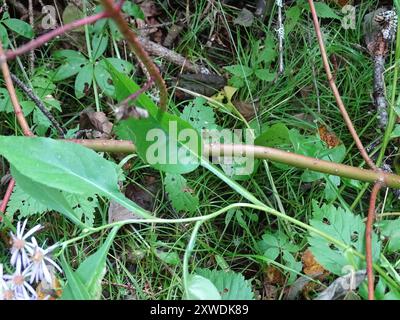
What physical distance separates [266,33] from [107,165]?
952 millimetres

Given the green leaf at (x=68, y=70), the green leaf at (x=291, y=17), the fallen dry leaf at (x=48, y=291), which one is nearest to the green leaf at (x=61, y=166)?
the fallen dry leaf at (x=48, y=291)

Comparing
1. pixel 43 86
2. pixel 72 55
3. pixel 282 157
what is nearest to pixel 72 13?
pixel 72 55

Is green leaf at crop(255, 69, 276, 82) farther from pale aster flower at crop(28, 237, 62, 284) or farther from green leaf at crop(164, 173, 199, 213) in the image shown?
pale aster flower at crop(28, 237, 62, 284)

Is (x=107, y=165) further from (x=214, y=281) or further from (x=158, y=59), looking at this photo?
(x=158, y=59)

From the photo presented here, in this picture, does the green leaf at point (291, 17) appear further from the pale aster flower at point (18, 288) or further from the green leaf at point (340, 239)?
the pale aster flower at point (18, 288)

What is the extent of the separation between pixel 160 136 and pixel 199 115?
51cm

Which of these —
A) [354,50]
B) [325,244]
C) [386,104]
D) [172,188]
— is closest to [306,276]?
[325,244]

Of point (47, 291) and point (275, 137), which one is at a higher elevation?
point (275, 137)

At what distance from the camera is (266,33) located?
204 centimetres

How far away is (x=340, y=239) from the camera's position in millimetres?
1458

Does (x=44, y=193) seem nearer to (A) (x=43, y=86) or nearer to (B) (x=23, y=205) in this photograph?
(B) (x=23, y=205)

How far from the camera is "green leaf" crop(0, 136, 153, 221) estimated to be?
1.23 metres

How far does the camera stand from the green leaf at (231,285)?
1.54 meters

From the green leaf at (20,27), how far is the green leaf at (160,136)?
2.38 feet
